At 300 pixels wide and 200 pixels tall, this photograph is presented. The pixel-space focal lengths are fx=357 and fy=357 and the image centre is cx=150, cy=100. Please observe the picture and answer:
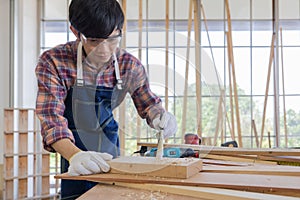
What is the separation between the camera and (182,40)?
0.90m

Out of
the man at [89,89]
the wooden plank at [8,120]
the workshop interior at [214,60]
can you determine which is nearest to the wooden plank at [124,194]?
the man at [89,89]

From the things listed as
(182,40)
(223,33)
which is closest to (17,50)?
(223,33)

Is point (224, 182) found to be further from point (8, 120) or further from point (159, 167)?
point (8, 120)

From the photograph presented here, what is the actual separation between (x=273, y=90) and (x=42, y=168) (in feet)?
7.55

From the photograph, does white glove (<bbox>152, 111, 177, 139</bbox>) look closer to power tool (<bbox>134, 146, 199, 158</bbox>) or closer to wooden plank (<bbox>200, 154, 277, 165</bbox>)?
power tool (<bbox>134, 146, 199, 158</bbox>)

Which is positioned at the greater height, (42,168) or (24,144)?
(24,144)

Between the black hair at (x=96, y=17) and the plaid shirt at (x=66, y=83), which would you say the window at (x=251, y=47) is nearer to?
the plaid shirt at (x=66, y=83)

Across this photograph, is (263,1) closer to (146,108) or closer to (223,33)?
(223,33)

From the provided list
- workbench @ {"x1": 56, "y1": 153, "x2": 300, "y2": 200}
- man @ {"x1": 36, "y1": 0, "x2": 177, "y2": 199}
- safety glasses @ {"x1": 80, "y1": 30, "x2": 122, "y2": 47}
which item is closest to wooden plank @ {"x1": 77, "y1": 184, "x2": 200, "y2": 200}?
workbench @ {"x1": 56, "y1": 153, "x2": 300, "y2": 200}

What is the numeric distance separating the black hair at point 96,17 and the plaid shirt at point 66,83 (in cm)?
11

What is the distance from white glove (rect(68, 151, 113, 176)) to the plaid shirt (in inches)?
5.5

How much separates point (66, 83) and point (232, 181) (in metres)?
0.60

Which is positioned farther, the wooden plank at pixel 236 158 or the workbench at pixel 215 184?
the wooden plank at pixel 236 158

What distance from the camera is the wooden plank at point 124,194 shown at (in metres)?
0.72
